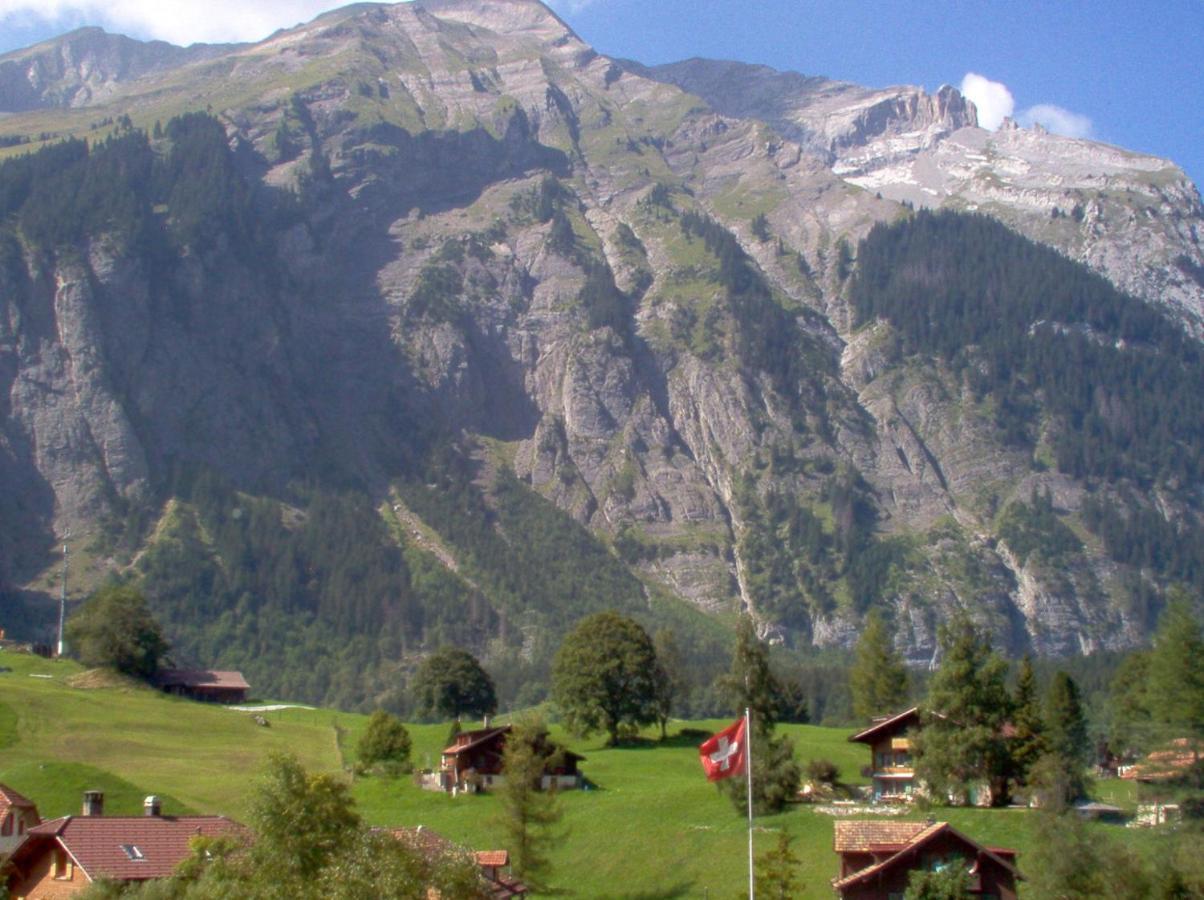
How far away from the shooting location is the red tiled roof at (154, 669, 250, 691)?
150m

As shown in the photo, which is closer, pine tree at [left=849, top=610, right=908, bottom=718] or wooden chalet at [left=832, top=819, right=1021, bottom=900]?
wooden chalet at [left=832, top=819, right=1021, bottom=900]

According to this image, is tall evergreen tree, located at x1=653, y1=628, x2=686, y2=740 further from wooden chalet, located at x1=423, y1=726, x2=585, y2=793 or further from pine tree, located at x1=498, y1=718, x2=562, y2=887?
pine tree, located at x1=498, y1=718, x2=562, y2=887

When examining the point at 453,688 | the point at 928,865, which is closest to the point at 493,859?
the point at 928,865

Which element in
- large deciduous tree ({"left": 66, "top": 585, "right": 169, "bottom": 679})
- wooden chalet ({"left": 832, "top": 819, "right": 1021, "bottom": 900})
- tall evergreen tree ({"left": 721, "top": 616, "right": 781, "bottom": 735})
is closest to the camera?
wooden chalet ({"left": 832, "top": 819, "right": 1021, "bottom": 900})

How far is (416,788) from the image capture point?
323 feet

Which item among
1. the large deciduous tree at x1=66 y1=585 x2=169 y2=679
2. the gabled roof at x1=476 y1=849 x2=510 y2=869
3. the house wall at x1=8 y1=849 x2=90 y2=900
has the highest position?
the large deciduous tree at x1=66 y1=585 x2=169 y2=679

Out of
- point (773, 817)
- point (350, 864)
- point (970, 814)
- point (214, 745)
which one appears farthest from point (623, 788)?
point (350, 864)

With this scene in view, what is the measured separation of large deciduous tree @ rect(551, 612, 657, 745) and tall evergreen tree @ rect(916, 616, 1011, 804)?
35583 mm

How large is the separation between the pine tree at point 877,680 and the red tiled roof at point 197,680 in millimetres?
65452


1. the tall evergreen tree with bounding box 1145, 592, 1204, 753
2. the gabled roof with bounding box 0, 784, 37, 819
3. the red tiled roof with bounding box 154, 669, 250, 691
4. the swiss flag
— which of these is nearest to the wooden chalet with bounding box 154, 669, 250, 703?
the red tiled roof with bounding box 154, 669, 250, 691

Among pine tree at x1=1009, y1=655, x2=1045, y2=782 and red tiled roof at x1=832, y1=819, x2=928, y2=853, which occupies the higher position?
pine tree at x1=1009, y1=655, x2=1045, y2=782

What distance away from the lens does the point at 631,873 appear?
74.9 m

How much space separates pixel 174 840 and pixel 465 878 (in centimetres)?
1535

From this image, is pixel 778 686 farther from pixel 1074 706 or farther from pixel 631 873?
pixel 631 873
